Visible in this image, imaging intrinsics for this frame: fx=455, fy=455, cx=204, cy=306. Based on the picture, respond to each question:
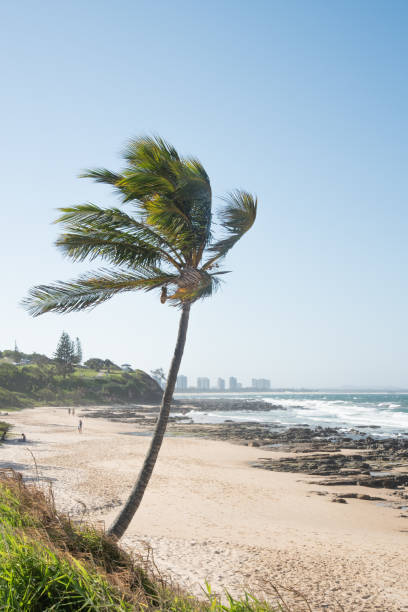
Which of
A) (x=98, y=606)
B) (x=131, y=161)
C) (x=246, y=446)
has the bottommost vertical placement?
(x=246, y=446)

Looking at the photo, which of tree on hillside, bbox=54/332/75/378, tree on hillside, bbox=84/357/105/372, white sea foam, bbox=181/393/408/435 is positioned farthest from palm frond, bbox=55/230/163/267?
tree on hillside, bbox=84/357/105/372

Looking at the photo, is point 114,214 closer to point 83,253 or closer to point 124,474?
point 83,253

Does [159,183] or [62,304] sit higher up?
[159,183]

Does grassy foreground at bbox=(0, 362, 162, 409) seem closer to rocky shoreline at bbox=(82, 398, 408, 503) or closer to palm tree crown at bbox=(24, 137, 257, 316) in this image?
rocky shoreline at bbox=(82, 398, 408, 503)

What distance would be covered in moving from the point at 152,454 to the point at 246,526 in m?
5.98

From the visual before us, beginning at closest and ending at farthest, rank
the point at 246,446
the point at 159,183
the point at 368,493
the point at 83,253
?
1. the point at 159,183
2. the point at 83,253
3. the point at 368,493
4. the point at 246,446

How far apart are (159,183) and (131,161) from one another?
2.62 feet

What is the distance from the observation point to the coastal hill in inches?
3159

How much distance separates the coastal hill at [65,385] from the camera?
8025 centimetres

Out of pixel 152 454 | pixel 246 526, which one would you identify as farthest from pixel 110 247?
pixel 246 526

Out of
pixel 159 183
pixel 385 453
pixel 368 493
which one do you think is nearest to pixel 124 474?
pixel 368 493

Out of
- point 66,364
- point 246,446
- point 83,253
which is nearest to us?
point 83,253

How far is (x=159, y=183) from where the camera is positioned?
8891mm

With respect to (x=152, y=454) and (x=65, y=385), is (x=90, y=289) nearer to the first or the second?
(x=152, y=454)
